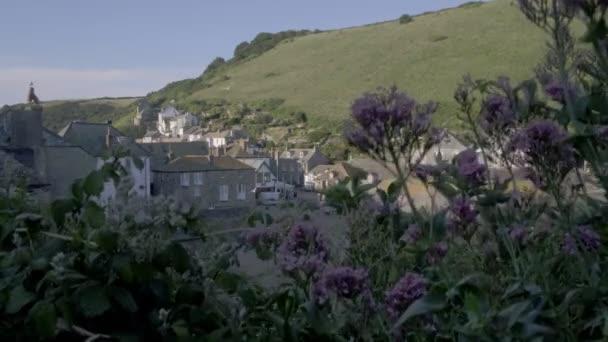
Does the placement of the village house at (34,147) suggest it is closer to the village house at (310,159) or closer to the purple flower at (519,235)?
the village house at (310,159)

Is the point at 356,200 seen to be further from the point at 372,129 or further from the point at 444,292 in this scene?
the point at 444,292

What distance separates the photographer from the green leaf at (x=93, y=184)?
6.86 ft

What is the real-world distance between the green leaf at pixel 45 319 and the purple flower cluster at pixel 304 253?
552 mm

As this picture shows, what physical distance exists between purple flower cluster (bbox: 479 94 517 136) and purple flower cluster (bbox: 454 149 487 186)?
0.08m

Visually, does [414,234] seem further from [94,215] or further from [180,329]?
[94,215]

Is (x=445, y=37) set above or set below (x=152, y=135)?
above

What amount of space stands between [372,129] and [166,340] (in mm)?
760

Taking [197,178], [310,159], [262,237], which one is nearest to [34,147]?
[197,178]

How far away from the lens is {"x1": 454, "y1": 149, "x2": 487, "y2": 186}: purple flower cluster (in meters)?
1.77

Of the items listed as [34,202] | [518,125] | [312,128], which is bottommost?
[312,128]

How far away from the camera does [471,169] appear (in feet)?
5.83

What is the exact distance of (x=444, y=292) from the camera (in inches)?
53.0

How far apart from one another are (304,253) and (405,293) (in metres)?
0.34

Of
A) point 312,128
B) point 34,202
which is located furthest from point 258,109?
point 34,202
